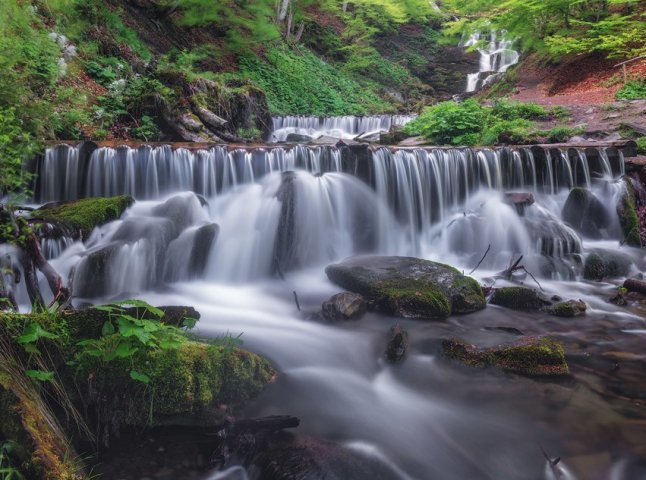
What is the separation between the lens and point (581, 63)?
17141mm

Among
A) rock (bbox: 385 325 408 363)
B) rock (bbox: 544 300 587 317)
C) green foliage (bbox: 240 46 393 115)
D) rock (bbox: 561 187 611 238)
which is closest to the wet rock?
rock (bbox: 561 187 611 238)

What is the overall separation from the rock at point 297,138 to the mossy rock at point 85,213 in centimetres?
845

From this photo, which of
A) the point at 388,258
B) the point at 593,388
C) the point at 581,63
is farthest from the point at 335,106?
the point at 593,388

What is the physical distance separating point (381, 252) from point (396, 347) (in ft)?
12.8

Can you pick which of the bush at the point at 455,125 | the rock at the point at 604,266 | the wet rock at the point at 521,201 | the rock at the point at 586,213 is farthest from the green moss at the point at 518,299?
the bush at the point at 455,125

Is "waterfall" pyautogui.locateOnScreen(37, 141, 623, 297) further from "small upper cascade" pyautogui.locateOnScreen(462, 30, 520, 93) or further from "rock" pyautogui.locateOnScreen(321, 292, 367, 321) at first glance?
"small upper cascade" pyautogui.locateOnScreen(462, 30, 520, 93)

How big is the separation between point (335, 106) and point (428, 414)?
63.9 feet

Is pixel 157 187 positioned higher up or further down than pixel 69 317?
higher up

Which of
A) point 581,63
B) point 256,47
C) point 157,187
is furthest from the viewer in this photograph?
point 256,47

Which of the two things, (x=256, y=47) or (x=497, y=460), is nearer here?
(x=497, y=460)

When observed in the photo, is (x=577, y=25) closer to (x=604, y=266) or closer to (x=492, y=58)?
(x=604, y=266)

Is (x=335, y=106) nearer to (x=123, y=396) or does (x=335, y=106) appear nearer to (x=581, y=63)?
(x=581, y=63)

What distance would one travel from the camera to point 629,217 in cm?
847

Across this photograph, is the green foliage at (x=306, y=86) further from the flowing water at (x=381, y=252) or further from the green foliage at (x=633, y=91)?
the green foliage at (x=633, y=91)
